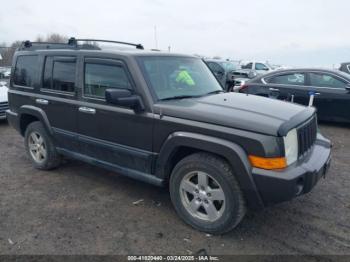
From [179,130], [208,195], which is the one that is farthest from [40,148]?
[208,195]

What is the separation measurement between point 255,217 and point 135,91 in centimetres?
196

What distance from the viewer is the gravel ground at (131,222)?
3266 millimetres

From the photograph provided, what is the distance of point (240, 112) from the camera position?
334 centimetres

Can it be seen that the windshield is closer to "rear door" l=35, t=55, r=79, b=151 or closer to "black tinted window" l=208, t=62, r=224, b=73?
"rear door" l=35, t=55, r=79, b=151

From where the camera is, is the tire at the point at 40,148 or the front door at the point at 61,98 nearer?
the front door at the point at 61,98

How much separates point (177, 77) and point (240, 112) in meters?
1.13

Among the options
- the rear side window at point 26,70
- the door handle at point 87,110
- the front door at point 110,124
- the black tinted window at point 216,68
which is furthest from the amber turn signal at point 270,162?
the black tinted window at point 216,68

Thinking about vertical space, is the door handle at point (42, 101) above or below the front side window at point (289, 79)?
below

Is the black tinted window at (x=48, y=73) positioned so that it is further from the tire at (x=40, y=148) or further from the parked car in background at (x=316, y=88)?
the parked car in background at (x=316, y=88)

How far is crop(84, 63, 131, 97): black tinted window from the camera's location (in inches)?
157

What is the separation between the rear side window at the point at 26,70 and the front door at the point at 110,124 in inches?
49.5

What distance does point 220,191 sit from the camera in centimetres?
332

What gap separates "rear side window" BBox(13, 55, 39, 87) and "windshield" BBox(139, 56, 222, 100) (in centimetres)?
214

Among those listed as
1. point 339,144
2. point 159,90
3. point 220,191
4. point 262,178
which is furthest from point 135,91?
point 339,144
